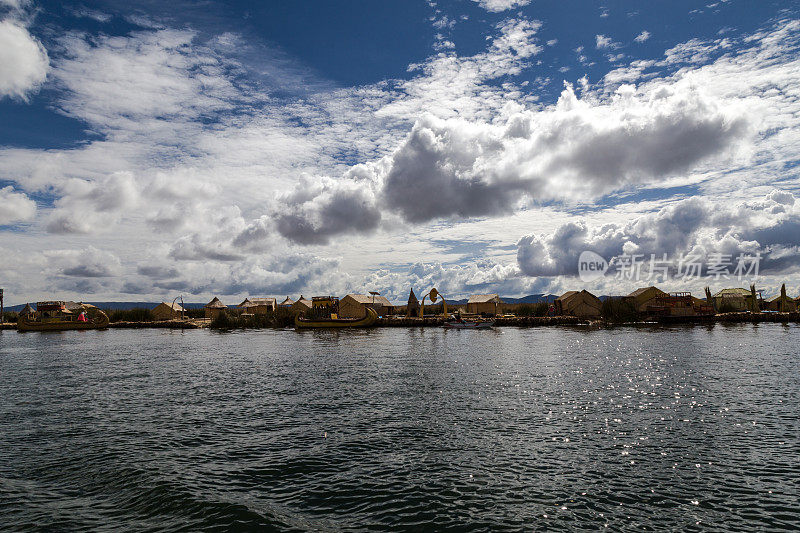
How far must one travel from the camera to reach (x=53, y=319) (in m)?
103

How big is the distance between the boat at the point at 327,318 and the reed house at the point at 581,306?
1766 inches

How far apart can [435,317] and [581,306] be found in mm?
34083

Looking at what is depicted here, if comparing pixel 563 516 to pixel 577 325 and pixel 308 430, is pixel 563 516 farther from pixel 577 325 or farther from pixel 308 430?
pixel 577 325

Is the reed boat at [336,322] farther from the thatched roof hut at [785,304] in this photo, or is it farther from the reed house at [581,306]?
the thatched roof hut at [785,304]

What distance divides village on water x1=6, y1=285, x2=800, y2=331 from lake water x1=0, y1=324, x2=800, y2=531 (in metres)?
63.1

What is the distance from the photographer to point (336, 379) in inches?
1244

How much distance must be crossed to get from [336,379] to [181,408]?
10624mm

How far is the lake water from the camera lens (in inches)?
456

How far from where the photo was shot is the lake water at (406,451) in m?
11.6

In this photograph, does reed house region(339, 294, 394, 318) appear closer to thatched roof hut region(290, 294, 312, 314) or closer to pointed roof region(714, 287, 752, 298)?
thatched roof hut region(290, 294, 312, 314)

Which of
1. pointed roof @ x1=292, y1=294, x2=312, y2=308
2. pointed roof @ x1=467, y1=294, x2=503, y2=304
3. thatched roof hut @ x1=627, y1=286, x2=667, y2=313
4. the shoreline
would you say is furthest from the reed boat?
thatched roof hut @ x1=627, y1=286, x2=667, y2=313

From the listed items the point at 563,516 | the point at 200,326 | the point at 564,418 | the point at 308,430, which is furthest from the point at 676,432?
the point at 200,326

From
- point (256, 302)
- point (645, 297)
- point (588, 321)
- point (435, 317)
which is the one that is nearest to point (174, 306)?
point (256, 302)

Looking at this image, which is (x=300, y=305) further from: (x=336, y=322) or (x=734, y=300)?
(x=734, y=300)
